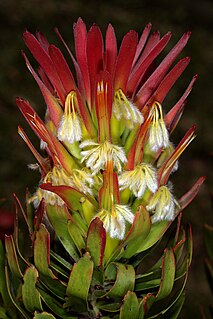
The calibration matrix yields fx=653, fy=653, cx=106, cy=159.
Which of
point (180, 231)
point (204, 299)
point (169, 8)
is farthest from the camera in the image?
point (169, 8)

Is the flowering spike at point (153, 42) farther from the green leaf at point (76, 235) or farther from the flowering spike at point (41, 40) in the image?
the green leaf at point (76, 235)

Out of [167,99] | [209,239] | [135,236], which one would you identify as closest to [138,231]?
[135,236]

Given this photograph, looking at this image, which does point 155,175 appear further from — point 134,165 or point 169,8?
point 169,8

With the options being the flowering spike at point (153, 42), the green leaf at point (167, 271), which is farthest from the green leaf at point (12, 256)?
the flowering spike at point (153, 42)

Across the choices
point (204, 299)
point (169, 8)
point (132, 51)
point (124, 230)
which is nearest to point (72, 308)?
point (124, 230)

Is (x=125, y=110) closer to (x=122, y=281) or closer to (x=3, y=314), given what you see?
(x=122, y=281)

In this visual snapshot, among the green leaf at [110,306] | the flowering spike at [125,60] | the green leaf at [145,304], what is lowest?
the green leaf at [145,304]

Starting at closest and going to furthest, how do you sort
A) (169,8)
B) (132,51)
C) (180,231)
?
(132,51) < (180,231) < (169,8)
